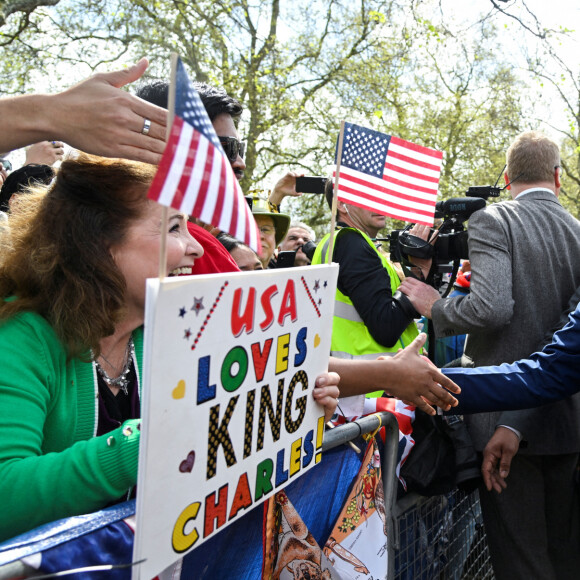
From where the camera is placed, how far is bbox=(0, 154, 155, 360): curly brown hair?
1423 mm

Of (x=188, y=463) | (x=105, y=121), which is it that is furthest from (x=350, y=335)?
(x=188, y=463)

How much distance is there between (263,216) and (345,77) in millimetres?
13336

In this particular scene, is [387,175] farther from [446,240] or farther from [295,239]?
[295,239]

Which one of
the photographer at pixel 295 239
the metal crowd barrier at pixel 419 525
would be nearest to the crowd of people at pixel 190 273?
the metal crowd barrier at pixel 419 525

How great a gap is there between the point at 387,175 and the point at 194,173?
52.2 inches

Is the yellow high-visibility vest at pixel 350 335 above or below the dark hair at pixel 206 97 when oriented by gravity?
below

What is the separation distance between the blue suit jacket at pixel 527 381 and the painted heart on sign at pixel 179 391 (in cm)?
157

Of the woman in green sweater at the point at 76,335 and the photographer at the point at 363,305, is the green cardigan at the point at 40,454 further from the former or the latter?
the photographer at the point at 363,305

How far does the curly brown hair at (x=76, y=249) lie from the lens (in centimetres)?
142

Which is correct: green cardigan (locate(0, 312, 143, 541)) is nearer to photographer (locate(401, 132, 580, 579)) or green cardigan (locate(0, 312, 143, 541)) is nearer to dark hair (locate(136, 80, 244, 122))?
dark hair (locate(136, 80, 244, 122))

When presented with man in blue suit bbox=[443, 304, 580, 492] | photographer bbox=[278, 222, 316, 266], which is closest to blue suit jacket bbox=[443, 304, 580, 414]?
man in blue suit bbox=[443, 304, 580, 492]

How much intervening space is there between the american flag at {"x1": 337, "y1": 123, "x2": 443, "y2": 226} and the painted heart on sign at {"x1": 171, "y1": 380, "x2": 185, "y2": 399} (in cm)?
110

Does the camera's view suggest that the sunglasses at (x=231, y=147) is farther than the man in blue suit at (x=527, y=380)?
No

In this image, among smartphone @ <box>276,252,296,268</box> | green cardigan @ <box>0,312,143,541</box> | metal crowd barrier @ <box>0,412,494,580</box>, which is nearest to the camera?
green cardigan @ <box>0,312,143,541</box>
